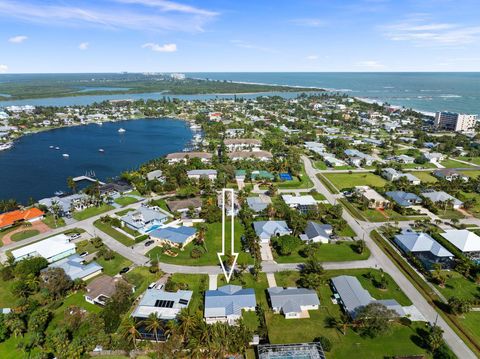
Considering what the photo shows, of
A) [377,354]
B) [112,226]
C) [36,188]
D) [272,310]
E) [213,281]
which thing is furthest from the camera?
[36,188]

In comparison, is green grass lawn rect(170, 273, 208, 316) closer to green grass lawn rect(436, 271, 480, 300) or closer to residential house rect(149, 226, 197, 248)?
residential house rect(149, 226, 197, 248)

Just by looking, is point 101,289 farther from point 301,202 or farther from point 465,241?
point 465,241

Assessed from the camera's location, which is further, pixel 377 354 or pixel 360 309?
pixel 360 309

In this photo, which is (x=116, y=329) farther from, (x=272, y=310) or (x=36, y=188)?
(x=36, y=188)

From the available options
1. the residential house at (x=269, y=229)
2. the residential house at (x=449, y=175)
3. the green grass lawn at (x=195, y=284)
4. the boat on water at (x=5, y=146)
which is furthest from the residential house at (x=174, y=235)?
the boat on water at (x=5, y=146)

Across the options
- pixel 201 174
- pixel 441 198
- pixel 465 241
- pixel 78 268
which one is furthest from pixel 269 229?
pixel 441 198

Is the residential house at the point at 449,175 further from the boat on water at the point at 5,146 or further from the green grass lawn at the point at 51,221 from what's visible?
the boat on water at the point at 5,146

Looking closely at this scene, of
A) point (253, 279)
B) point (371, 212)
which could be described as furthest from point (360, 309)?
point (371, 212)
